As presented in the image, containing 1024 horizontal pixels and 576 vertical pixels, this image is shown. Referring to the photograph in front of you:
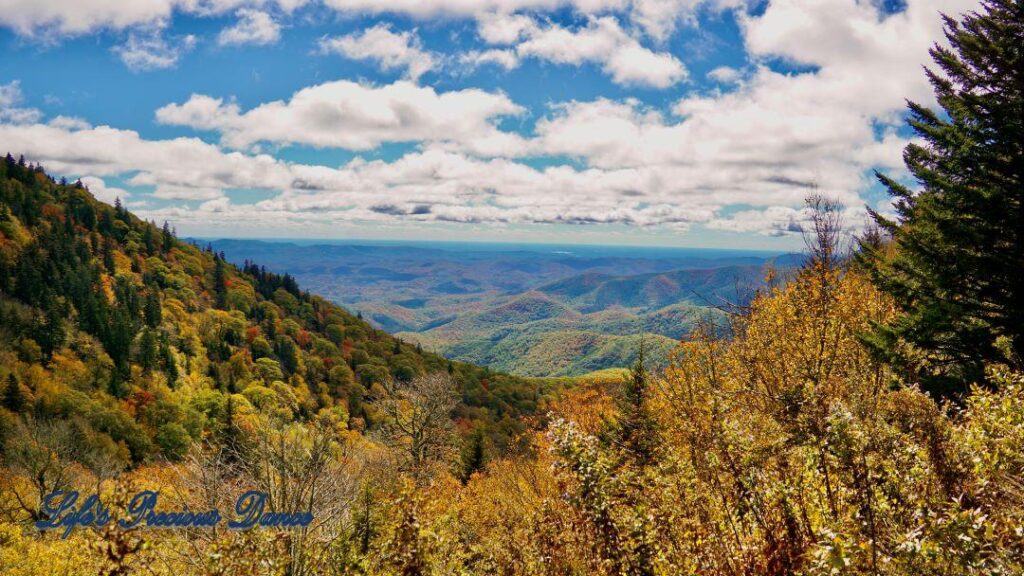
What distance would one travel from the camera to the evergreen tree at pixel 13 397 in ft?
242

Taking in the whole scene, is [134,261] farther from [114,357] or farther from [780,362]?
[780,362]

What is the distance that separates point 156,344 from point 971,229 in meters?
127

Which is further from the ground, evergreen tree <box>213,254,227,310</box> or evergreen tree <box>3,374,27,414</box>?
evergreen tree <box>213,254,227,310</box>

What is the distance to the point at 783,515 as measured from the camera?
292 inches

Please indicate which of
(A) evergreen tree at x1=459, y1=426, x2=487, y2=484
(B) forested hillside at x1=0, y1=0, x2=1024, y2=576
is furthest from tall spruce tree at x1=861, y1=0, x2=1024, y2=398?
(A) evergreen tree at x1=459, y1=426, x2=487, y2=484

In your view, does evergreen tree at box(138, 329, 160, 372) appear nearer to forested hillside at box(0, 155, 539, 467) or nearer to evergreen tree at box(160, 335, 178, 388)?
forested hillside at box(0, 155, 539, 467)

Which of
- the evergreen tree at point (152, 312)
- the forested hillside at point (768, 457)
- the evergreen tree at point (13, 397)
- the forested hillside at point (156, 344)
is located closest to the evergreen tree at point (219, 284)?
the forested hillside at point (156, 344)

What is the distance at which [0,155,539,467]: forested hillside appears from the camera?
81750 millimetres

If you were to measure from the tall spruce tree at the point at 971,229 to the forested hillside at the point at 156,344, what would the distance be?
44.0 meters

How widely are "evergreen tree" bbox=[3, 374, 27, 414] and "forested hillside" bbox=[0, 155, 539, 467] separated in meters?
0.20

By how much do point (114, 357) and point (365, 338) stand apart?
259ft

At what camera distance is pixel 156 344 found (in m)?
106

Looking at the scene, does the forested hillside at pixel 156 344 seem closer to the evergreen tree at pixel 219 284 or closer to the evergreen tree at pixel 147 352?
the evergreen tree at pixel 147 352

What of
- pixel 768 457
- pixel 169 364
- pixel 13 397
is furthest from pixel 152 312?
pixel 768 457
